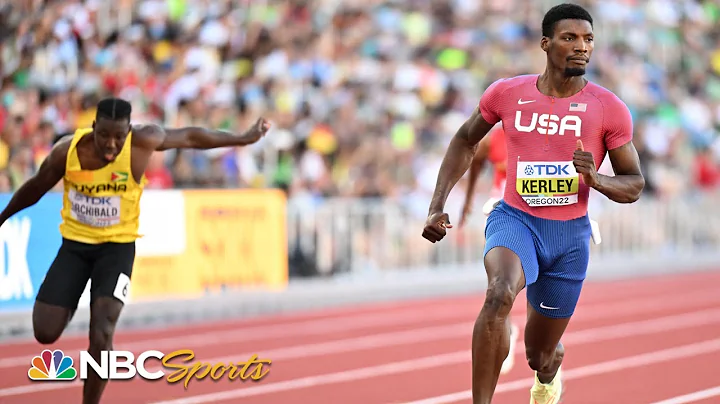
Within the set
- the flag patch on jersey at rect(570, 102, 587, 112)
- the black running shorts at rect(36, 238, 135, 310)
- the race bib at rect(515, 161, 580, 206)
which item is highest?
the flag patch on jersey at rect(570, 102, 587, 112)

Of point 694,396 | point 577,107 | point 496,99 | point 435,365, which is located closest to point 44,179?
point 496,99

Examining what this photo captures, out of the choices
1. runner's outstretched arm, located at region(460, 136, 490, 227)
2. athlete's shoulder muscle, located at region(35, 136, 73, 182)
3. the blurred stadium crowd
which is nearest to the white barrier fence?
the blurred stadium crowd

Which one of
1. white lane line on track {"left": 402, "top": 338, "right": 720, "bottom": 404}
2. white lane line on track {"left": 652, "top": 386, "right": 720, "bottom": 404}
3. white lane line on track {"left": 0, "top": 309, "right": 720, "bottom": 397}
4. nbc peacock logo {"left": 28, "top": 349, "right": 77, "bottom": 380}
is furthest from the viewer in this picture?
white lane line on track {"left": 0, "top": 309, "right": 720, "bottom": 397}

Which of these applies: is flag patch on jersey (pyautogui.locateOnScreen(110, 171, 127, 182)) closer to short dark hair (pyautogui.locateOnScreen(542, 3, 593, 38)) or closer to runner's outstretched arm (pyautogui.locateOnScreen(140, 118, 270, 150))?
runner's outstretched arm (pyautogui.locateOnScreen(140, 118, 270, 150))

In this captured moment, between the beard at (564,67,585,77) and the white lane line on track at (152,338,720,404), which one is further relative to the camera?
the white lane line on track at (152,338,720,404)

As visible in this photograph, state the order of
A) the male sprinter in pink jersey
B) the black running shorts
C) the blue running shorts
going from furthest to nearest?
1. the black running shorts
2. the blue running shorts
3. the male sprinter in pink jersey

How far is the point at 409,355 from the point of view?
433 inches

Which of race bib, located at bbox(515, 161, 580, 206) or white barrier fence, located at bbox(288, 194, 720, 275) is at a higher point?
race bib, located at bbox(515, 161, 580, 206)

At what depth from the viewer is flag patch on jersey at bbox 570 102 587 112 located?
6027mm

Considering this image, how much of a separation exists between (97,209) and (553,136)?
2936 mm

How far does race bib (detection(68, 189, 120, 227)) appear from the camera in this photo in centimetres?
734

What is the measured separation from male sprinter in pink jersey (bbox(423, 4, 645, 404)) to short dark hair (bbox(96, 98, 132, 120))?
2.02m

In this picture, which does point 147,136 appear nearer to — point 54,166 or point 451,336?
point 54,166

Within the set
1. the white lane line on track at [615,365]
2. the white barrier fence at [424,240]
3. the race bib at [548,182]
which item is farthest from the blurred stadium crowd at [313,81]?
the race bib at [548,182]
